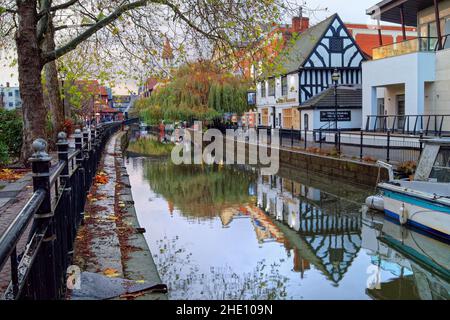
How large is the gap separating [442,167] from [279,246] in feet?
13.9

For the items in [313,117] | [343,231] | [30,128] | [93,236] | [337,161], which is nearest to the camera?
[93,236]

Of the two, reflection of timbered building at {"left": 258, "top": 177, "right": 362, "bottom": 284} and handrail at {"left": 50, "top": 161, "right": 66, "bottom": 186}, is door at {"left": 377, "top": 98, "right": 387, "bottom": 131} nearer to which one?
reflection of timbered building at {"left": 258, "top": 177, "right": 362, "bottom": 284}

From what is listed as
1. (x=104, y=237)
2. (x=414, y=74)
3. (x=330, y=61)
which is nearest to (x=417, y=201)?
(x=104, y=237)

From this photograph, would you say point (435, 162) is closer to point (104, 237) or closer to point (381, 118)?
point (104, 237)

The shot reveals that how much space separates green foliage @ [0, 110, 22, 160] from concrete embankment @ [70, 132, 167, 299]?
6.26 metres

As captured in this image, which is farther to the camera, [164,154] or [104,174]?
[164,154]

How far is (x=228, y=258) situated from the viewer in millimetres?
8367

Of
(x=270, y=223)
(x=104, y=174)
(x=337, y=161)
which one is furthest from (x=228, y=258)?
(x=337, y=161)

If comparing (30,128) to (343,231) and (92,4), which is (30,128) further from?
(343,231)

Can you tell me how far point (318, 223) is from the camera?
11.6 metres

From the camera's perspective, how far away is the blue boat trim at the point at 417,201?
380 inches

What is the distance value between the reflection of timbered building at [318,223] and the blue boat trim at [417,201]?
37.5 inches

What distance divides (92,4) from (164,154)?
17847 mm
